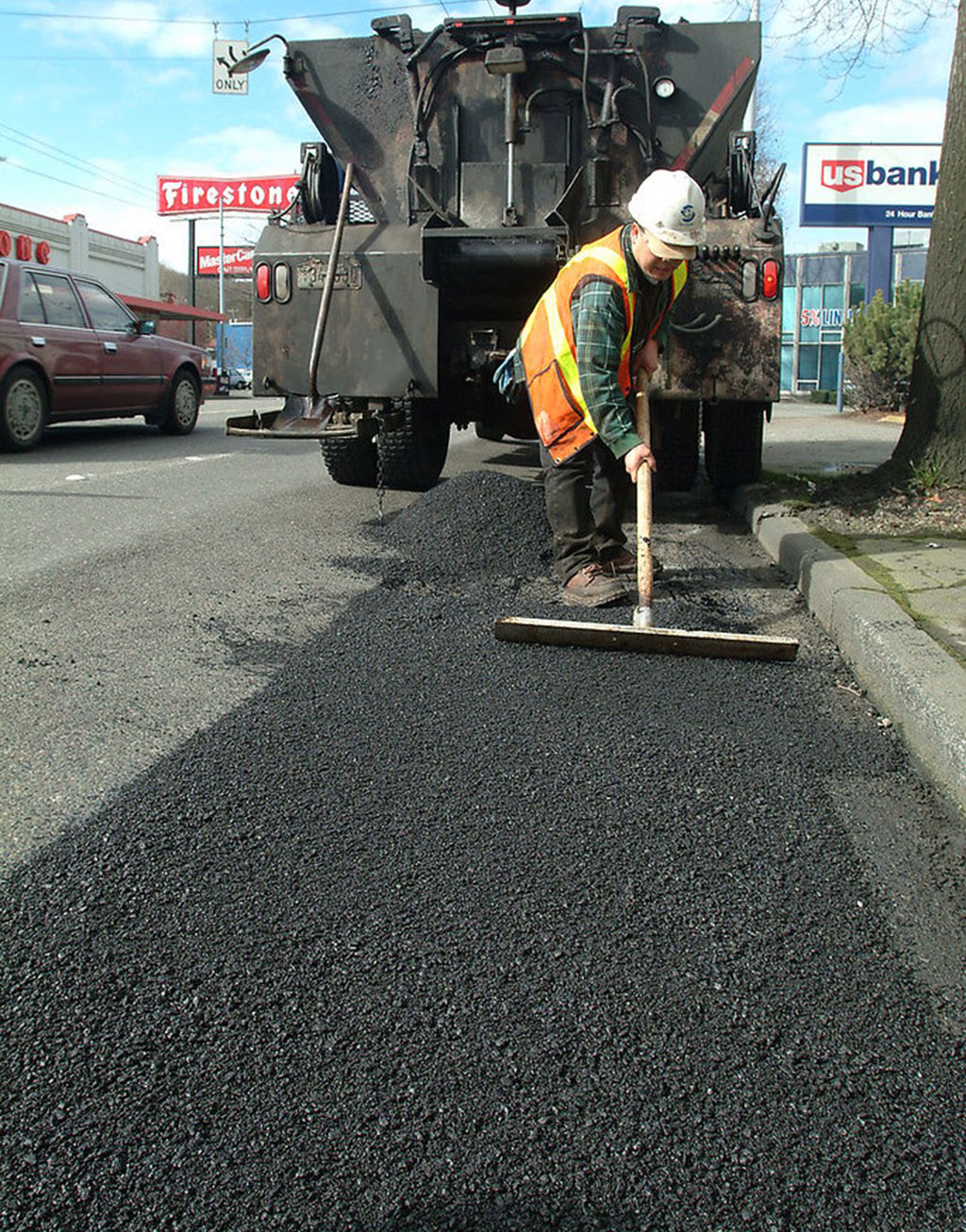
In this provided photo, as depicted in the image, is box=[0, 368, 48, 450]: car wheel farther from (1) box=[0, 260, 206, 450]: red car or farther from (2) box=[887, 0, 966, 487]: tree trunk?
(2) box=[887, 0, 966, 487]: tree trunk

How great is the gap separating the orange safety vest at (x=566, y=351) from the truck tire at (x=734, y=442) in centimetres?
213

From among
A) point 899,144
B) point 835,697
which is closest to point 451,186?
point 835,697

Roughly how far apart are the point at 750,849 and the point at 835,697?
46.9 inches

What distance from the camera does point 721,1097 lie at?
5.61ft

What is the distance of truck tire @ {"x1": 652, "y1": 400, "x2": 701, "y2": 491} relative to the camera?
6.89 metres

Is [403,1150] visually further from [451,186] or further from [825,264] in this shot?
[825,264]

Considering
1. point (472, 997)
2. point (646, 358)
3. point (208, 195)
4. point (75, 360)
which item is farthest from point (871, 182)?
point (208, 195)

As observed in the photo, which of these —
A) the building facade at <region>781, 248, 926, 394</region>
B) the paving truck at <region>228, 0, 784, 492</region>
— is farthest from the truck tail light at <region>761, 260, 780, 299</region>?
the building facade at <region>781, 248, 926, 394</region>

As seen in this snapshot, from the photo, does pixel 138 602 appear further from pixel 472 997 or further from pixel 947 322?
pixel 947 322

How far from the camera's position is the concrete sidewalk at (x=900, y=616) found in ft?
9.75

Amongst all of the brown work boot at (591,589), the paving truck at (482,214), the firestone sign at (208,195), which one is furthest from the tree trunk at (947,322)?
the firestone sign at (208,195)

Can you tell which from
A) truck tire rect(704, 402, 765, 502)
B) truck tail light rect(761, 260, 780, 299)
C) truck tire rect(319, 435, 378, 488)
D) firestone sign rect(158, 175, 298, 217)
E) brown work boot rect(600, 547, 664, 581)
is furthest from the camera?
firestone sign rect(158, 175, 298, 217)

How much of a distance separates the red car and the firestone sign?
4488 cm

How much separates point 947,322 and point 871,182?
1950 cm
